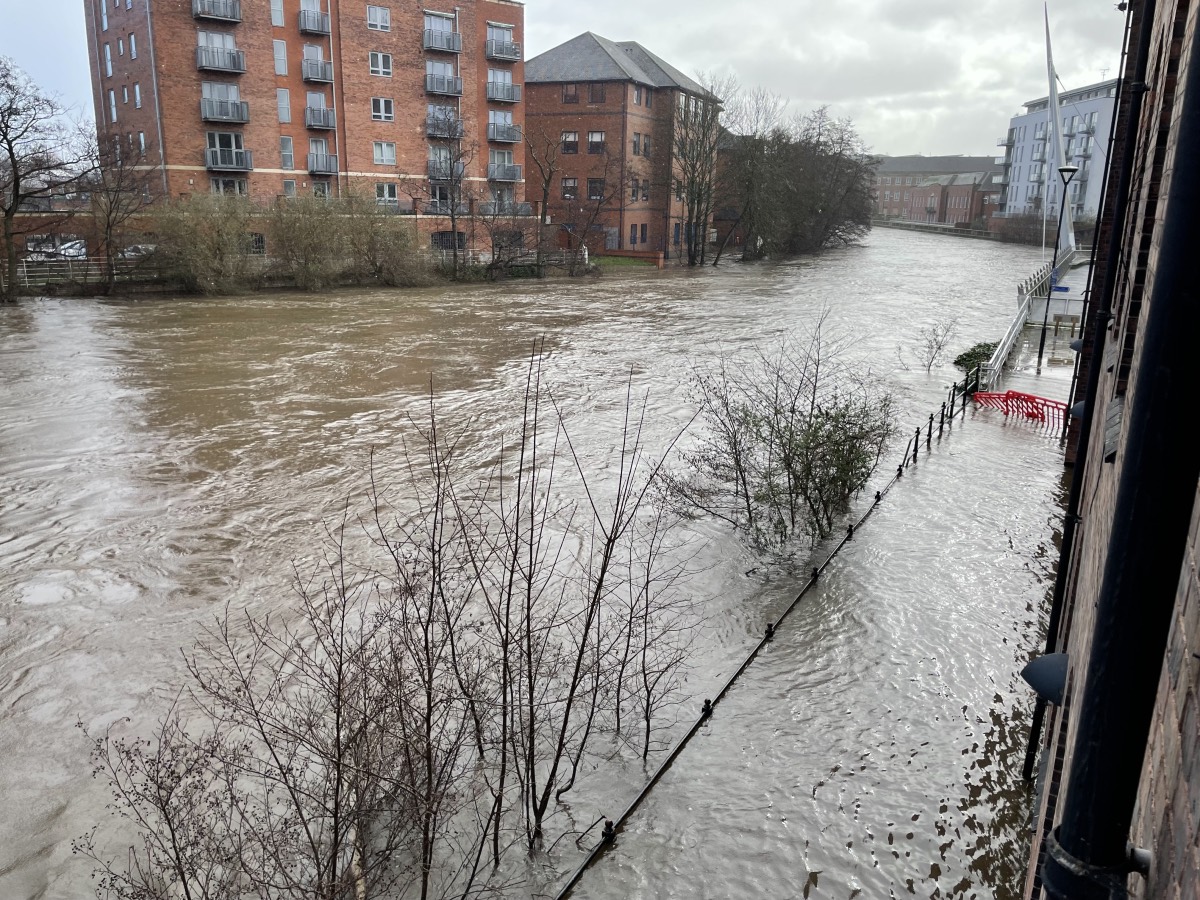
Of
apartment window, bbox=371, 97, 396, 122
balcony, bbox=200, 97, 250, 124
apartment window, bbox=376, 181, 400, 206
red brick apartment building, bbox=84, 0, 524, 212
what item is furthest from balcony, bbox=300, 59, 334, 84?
apartment window, bbox=376, 181, 400, 206

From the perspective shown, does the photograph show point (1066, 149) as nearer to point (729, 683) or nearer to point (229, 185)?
point (229, 185)

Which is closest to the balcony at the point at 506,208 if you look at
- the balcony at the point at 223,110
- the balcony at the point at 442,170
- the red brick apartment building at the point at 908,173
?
the balcony at the point at 442,170

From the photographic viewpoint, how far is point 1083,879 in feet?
5.26

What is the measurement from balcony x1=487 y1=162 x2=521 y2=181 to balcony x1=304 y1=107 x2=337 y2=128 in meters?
10.8

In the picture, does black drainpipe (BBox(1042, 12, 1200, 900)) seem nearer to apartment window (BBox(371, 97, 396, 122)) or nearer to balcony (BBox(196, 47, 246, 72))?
balcony (BBox(196, 47, 246, 72))

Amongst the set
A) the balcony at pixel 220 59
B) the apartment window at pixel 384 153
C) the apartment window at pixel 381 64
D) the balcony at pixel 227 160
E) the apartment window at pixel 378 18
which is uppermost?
the apartment window at pixel 378 18

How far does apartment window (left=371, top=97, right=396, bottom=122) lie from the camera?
5278 cm

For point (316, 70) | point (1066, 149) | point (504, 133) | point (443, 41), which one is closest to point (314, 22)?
point (316, 70)

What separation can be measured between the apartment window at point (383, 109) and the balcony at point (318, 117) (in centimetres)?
271

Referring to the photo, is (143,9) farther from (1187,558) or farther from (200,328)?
(1187,558)

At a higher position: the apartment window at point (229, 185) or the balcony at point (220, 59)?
the balcony at point (220, 59)

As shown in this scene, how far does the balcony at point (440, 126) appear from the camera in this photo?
53.8 metres

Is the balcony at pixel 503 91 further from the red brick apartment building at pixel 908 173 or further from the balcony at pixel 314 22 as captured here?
the red brick apartment building at pixel 908 173

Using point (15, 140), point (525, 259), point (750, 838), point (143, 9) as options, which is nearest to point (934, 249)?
point (525, 259)
